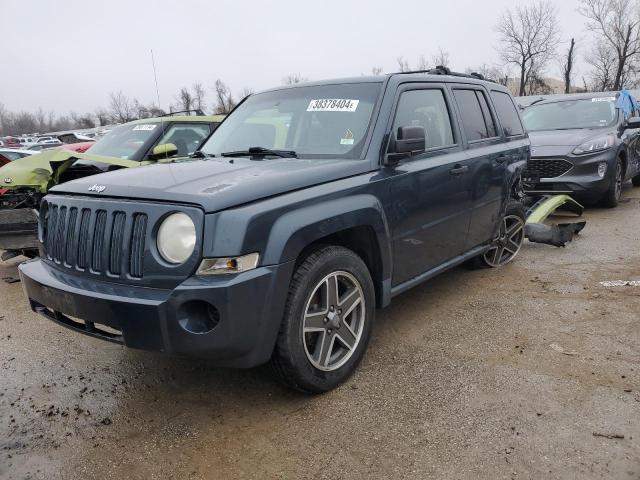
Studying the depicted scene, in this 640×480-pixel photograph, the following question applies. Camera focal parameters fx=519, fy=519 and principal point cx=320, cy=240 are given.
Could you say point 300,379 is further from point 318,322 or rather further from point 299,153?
point 299,153

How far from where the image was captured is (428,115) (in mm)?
4000

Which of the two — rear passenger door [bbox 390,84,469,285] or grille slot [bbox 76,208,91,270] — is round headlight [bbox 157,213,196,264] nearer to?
grille slot [bbox 76,208,91,270]

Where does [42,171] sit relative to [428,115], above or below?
below

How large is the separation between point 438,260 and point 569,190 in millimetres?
4855

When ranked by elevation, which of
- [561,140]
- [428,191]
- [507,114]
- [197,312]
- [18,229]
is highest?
[507,114]

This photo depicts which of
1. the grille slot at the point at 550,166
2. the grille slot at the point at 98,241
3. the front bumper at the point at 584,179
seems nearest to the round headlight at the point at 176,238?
the grille slot at the point at 98,241

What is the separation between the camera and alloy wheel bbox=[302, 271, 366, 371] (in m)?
2.97

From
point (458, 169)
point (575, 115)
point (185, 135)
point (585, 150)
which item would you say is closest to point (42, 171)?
point (185, 135)

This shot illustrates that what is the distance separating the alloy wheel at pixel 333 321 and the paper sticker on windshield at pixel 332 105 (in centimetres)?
125

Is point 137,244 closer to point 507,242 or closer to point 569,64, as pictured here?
point 507,242

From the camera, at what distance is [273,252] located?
102 inches

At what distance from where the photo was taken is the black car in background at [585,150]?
7.86 meters

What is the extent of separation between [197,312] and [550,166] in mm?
7062

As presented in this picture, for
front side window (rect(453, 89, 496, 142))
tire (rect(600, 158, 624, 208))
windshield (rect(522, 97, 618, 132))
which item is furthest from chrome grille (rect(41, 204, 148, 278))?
tire (rect(600, 158, 624, 208))
